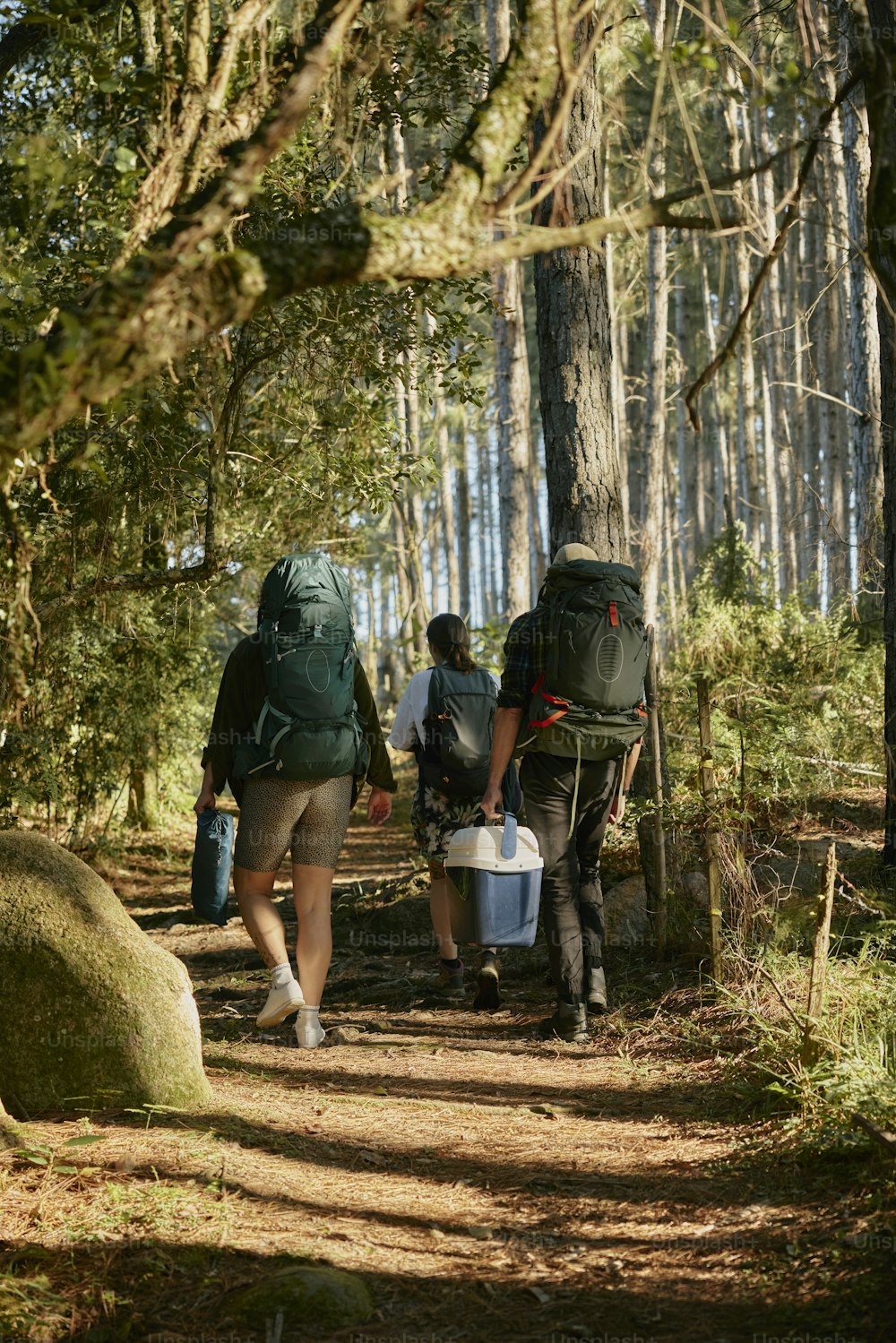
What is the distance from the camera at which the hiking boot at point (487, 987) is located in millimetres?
6195

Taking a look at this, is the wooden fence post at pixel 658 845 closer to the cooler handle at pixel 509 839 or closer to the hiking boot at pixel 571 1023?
the hiking boot at pixel 571 1023

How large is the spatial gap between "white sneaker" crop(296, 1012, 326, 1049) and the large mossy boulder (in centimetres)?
129

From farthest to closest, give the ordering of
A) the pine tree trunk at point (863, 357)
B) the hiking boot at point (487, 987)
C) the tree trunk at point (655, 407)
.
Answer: the tree trunk at point (655, 407) → the pine tree trunk at point (863, 357) → the hiking boot at point (487, 987)

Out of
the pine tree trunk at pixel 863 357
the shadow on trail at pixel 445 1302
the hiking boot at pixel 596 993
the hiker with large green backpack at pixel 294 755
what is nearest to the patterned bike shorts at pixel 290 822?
the hiker with large green backpack at pixel 294 755

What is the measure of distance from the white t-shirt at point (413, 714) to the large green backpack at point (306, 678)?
1.07 metres

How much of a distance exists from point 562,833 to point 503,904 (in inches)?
18.5

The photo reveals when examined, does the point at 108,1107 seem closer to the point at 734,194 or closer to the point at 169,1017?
the point at 169,1017

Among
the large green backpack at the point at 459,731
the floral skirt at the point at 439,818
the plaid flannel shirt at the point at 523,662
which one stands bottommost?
the floral skirt at the point at 439,818

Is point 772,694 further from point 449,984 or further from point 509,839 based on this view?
point 509,839

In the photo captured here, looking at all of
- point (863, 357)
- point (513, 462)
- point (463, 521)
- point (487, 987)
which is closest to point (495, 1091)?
point (487, 987)

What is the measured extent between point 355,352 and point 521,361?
9.23 m

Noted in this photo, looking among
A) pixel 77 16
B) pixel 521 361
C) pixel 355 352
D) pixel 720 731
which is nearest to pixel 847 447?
pixel 521 361

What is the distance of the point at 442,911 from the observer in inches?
261

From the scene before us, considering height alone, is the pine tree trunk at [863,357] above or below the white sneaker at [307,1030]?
above
